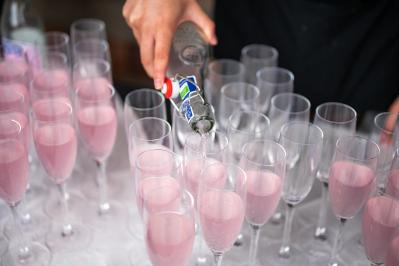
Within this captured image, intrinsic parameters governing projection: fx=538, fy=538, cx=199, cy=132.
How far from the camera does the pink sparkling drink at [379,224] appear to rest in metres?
0.99

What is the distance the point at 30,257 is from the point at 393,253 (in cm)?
75

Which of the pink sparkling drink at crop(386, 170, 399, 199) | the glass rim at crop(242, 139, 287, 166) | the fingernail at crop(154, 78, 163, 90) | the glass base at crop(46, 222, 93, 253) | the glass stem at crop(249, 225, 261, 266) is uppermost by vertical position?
the fingernail at crop(154, 78, 163, 90)

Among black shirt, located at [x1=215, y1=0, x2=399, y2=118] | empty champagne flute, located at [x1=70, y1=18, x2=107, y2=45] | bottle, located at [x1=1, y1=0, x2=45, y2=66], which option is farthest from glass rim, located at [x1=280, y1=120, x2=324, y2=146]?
bottle, located at [x1=1, y1=0, x2=45, y2=66]

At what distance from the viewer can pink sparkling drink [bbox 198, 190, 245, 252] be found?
981mm

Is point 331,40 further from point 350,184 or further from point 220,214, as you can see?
point 220,214

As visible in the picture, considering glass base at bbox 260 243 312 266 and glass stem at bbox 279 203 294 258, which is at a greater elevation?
glass stem at bbox 279 203 294 258

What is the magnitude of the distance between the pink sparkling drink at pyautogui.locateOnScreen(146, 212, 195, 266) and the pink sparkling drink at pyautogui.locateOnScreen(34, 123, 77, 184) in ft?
1.15

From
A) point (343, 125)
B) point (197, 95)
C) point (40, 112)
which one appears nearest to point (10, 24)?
point (40, 112)

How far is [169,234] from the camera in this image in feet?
3.03

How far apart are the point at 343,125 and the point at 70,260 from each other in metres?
0.68

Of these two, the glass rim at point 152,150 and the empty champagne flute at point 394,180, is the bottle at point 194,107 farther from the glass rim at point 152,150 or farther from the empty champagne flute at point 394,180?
the empty champagne flute at point 394,180

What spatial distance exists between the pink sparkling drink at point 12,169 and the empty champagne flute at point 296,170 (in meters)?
0.54

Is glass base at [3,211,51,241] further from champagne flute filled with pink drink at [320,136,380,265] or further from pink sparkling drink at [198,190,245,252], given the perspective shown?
champagne flute filled with pink drink at [320,136,380,265]

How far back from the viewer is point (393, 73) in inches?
76.5
